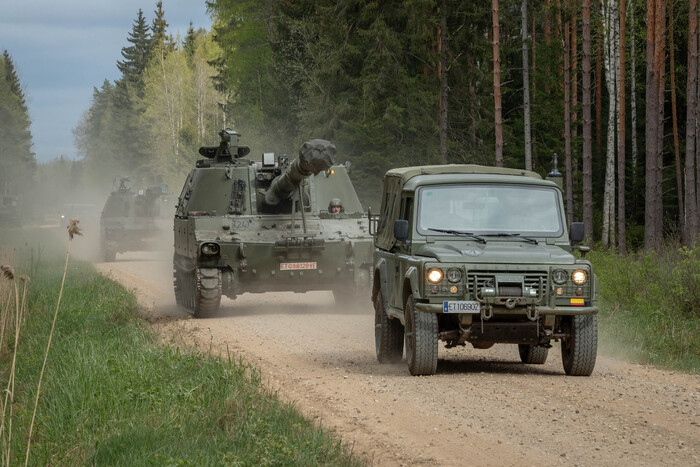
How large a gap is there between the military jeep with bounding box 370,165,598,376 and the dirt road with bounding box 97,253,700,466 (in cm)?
34


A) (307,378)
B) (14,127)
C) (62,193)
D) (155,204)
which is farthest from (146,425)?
(62,193)

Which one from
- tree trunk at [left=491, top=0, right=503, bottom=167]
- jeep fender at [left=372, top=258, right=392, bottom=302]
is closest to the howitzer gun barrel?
jeep fender at [left=372, top=258, right=392, bottom=302]

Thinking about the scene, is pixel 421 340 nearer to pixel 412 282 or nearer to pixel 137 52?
pixel 412 282

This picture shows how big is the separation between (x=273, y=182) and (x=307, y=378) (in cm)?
A: 762

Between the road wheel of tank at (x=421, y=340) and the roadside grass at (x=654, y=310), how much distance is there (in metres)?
2.98

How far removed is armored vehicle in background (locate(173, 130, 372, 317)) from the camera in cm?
1661

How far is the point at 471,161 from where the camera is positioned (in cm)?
3609

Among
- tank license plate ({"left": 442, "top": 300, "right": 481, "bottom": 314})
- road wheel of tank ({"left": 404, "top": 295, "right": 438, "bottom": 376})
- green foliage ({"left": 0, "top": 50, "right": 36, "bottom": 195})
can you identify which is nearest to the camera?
tank license plate ({"left": 442, "top": 300, "right": 481, "bottom": 314})

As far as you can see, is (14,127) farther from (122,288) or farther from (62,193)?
(122,288)

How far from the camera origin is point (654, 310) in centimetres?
1477

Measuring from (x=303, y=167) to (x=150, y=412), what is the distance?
25.1 ft

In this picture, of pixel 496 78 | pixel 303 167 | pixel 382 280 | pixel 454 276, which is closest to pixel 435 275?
pixel 454 276

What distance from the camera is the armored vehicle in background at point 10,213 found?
6666cm

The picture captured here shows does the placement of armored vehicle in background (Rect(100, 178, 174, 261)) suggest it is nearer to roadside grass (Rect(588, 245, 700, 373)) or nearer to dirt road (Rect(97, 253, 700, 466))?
roadside grass (Rect(588, 245, 700, 373))
